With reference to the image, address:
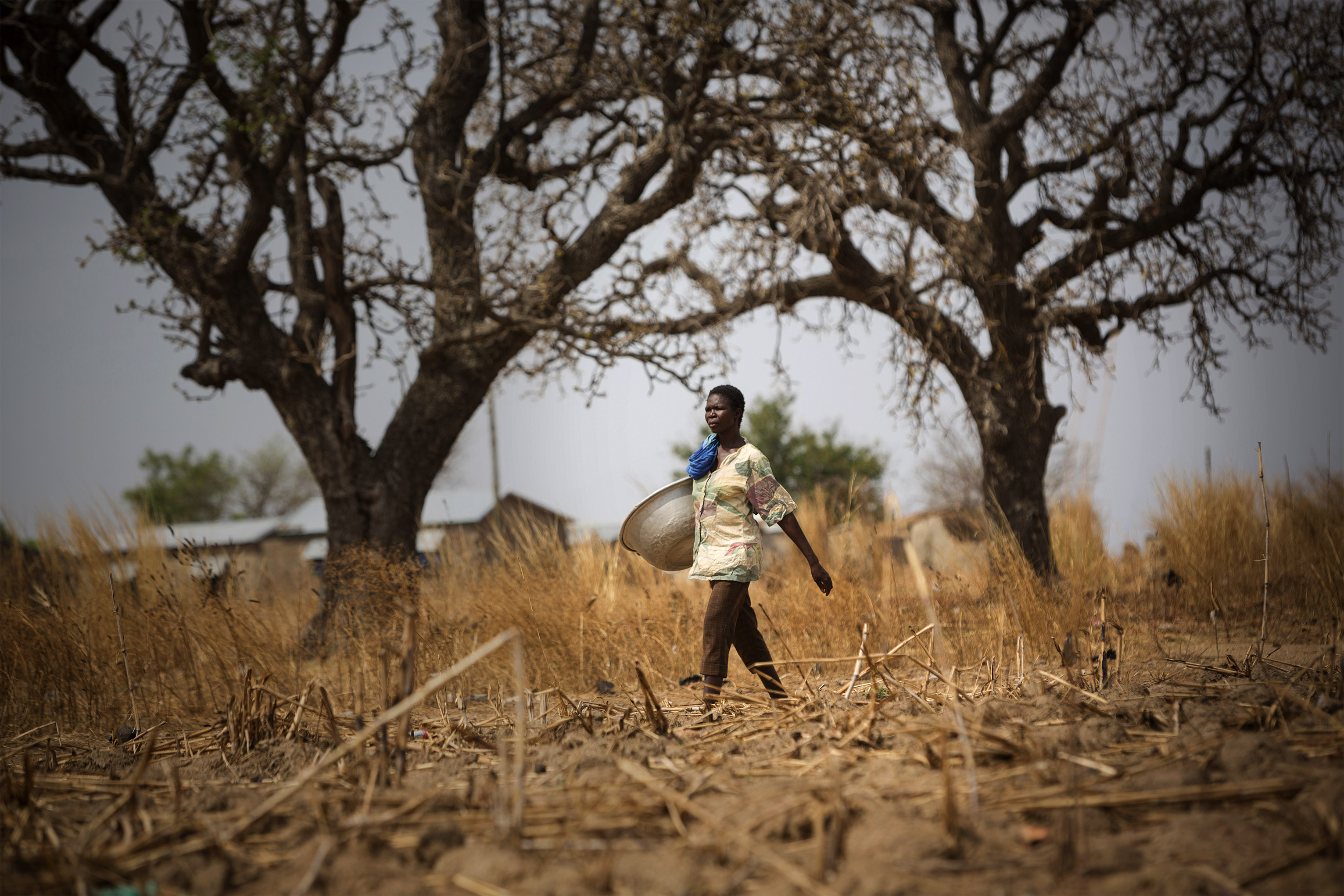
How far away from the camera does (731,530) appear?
12.6 ft

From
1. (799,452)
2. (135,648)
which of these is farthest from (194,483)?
(135,648)

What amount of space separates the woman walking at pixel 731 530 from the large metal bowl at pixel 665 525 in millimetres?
53

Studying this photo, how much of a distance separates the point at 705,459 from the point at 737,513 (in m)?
0.30

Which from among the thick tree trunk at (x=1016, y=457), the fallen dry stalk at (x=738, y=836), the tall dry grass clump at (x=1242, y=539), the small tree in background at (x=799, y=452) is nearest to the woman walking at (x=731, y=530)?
the fallen dry stalk at (x=738, y=836)

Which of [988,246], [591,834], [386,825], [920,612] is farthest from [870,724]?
[988,246]

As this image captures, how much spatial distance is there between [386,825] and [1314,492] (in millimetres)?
9228

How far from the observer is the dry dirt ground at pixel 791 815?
166 cm

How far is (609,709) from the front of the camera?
3.41 meters

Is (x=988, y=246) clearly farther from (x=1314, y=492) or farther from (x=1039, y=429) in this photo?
(x=1314, y=492)

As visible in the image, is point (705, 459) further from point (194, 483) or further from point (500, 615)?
point (194, 483)

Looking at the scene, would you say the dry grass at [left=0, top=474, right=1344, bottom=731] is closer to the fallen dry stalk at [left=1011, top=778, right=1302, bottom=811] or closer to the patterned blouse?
the patterned blouse

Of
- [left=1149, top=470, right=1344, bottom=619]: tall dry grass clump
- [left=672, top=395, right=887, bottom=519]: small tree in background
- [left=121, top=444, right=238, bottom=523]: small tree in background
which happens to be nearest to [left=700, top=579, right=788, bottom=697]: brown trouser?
[left=1149, top=470, right=1344, bottom=619]: tall dry grass clump

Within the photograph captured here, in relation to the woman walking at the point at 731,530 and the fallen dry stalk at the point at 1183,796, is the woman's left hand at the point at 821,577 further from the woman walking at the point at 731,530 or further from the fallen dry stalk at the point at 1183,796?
the fallen dry stalk at the point at 1183,796

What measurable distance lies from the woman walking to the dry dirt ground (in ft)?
3.05
